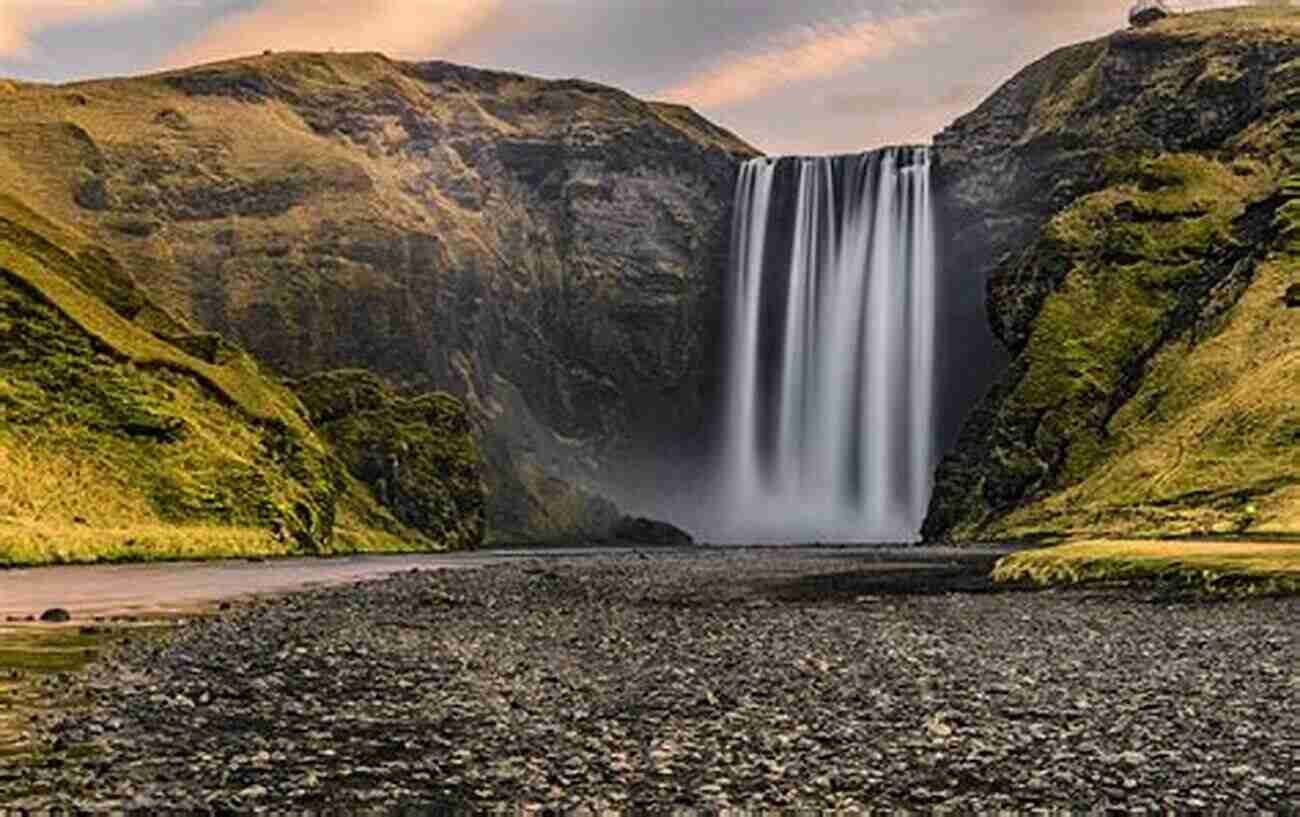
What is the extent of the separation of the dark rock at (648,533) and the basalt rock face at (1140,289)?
161 ft

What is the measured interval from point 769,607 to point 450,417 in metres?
137

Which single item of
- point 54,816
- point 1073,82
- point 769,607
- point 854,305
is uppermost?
point 1073,82

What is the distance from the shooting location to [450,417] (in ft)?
579

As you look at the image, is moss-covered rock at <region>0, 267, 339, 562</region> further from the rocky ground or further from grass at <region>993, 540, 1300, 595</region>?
grass at <region>993, 540, 1300, 595</region>

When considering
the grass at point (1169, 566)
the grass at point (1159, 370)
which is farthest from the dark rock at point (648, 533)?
the grass at point (1169, 566)

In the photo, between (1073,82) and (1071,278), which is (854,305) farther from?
(1073,82)

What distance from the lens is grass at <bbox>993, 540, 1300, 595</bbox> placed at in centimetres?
4666

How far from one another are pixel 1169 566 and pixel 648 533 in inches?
5399

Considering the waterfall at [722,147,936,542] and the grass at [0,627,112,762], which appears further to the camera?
the waterfall at [722,147,936,542]

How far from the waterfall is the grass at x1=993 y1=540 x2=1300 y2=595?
105251 millimetres

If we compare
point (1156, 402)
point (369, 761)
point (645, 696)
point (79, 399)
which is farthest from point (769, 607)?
point (1156, 402)

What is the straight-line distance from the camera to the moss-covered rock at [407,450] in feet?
521

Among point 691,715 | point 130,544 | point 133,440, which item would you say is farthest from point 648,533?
point 691,715

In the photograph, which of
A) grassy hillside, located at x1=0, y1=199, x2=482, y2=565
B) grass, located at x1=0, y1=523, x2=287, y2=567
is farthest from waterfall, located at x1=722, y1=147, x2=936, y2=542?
grass, located at x1=0, y1=523, x2=287, y2=567
